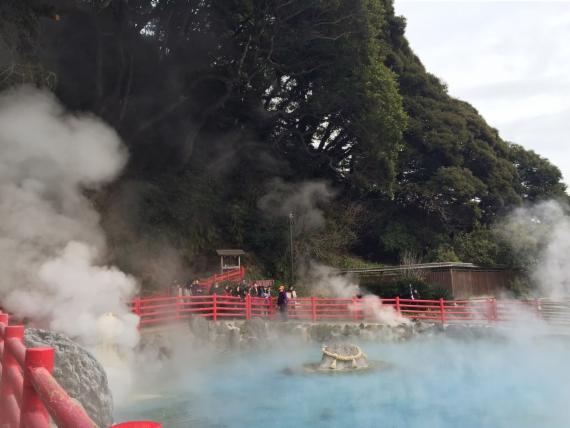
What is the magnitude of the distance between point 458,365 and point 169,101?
15.2 metres

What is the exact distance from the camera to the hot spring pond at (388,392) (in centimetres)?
790

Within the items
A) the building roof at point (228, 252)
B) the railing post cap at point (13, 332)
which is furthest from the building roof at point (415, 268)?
the railing post cap at point (13, 332)

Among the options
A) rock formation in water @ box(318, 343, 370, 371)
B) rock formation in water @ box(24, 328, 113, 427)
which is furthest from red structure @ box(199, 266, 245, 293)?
rock formation in water @ box(24, 328, 113, 427)

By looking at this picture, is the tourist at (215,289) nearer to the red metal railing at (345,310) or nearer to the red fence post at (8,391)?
the red metal railing at (345,310)

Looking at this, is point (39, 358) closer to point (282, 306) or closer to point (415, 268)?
point (282, 306)

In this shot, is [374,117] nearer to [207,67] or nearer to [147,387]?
[207,67]

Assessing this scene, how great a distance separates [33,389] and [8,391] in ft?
3.21

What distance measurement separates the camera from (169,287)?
62.5 ft

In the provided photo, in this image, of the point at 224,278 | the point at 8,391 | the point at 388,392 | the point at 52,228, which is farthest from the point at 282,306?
the point at 8,391

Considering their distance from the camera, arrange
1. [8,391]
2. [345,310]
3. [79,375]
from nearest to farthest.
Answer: [8,391], [79,375], [345,310]

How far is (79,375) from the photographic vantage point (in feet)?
22.2

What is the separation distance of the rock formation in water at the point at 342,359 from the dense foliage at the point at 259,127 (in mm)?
9734

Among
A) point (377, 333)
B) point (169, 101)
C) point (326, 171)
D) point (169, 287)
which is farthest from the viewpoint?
point (326, 171)

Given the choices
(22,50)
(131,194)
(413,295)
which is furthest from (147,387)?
(413,295)
